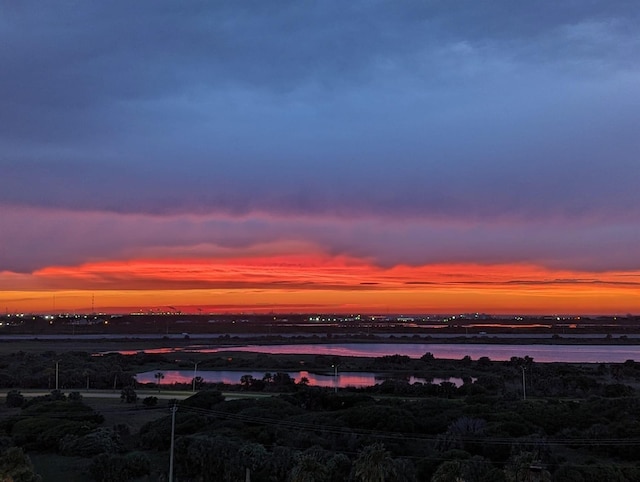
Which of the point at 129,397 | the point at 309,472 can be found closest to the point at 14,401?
the point at 129,397

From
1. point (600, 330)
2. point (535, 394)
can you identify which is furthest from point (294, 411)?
point (600, 330)

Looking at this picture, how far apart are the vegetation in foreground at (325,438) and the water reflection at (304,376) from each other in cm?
1020

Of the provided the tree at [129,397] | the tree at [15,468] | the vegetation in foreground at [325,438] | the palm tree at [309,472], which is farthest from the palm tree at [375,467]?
the tree at [129,397]

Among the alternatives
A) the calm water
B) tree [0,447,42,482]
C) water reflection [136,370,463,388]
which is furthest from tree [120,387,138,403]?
the calm water

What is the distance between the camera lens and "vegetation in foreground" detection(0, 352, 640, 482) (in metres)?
18.4

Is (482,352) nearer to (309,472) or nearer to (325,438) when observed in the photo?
(325,438)

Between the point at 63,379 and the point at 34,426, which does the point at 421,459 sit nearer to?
the point at 34,426

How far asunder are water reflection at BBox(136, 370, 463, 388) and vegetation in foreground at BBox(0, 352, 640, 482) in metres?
10.2

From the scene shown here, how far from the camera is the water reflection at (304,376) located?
48.7m

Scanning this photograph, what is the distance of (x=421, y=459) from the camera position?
2097 cm

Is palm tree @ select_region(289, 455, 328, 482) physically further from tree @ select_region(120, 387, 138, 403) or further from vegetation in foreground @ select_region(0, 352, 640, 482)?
tree @ select_region(120, 387, 138, 403)

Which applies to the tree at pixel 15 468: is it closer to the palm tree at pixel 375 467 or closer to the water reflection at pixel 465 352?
the palm tree at pixel 375 467

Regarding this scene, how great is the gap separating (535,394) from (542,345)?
70303 mm

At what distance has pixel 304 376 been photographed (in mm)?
54719
